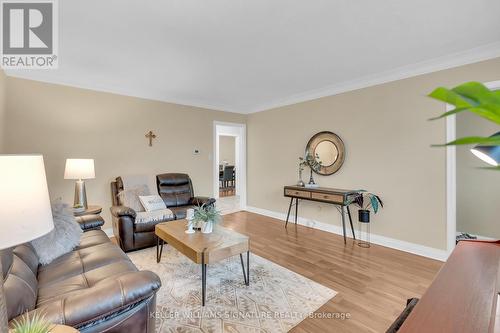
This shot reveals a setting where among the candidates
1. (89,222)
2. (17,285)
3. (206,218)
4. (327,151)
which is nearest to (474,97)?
(17,285)

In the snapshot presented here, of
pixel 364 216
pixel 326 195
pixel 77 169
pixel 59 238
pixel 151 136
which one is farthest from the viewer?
pixel 151 136

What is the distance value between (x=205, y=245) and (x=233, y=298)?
1.77 feet

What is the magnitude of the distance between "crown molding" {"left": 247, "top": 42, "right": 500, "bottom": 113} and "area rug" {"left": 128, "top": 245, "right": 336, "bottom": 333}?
298cm

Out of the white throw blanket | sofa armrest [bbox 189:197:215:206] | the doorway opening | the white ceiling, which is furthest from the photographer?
the doorway opening

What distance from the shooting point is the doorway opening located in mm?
5509

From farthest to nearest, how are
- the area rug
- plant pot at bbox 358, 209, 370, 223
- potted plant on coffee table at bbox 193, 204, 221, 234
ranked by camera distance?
plant pot at bbox 358, 209, 370, 223
potted plant on coffee table at bbox 193, 204, 221, 234
the area rug

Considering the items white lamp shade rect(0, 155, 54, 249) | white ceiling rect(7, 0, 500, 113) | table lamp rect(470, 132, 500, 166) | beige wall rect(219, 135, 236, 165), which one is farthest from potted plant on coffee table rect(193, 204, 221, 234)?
beige wall rect(219, 135, 236, 165)

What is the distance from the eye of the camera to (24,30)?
7.48 ft

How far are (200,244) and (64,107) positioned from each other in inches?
123

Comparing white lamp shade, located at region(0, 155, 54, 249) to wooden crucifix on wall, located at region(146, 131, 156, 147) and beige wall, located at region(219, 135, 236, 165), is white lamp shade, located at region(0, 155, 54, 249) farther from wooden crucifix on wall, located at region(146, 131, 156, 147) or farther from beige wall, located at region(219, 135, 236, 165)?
beige wall, located at region(219, 135, 236, 165)

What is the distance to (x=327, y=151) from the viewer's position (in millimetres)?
4195

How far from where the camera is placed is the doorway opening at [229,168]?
5.51 metres

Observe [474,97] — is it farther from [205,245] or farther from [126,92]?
[126,92]

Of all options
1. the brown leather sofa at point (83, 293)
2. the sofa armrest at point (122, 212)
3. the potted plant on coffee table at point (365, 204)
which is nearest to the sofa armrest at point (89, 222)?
the sofa armrest at point (122, 212)
